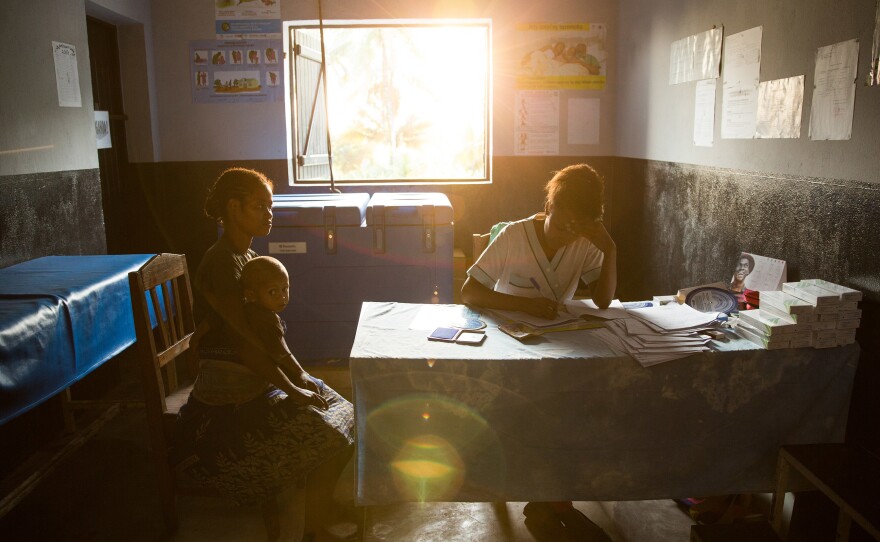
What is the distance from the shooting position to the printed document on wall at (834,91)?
204cm

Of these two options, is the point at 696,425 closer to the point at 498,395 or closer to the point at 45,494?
the point at 498,395

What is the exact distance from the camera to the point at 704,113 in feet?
10.2

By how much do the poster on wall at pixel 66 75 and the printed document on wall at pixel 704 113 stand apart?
322 centimetres

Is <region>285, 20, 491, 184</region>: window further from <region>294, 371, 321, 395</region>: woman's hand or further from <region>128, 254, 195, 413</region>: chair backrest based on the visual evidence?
<region>294, 371, 321, 395</region>: woman's hand

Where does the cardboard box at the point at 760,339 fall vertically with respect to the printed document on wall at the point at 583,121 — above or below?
below

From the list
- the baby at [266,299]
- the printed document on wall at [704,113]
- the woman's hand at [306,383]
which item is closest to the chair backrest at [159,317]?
the baby at [266,299]

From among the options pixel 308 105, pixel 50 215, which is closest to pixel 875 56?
pixel 50 215

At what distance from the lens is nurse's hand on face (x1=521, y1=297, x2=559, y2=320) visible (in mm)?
2213

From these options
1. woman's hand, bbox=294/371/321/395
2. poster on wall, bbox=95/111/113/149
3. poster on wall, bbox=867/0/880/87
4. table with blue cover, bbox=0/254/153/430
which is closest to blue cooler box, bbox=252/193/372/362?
table with blue cover, bbox=0/254/153/430

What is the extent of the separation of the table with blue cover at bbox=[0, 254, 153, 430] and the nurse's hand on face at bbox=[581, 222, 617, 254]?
187cm

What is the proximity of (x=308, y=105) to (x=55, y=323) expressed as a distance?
289cm

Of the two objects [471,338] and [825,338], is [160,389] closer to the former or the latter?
[471,338]

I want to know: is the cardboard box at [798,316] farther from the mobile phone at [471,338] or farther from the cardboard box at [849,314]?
the mobile phone at [471,338]

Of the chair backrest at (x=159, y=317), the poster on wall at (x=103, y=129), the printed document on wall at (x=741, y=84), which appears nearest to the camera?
the chair backrest at (x=159, y=317)
